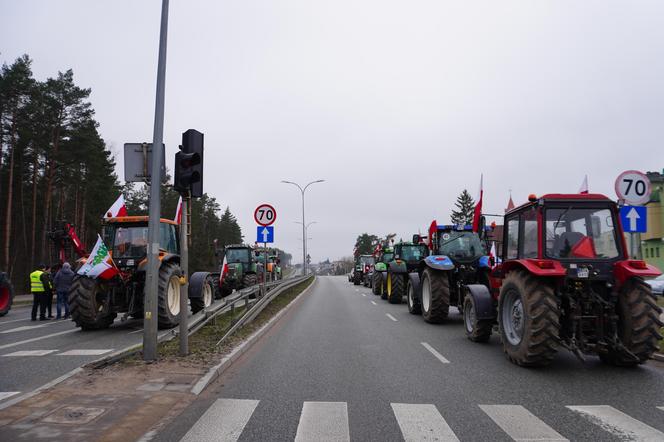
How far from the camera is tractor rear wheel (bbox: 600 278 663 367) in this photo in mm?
6566

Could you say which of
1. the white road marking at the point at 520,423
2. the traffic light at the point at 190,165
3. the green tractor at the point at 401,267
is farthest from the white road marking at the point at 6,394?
the green tractor at the point at 401,267

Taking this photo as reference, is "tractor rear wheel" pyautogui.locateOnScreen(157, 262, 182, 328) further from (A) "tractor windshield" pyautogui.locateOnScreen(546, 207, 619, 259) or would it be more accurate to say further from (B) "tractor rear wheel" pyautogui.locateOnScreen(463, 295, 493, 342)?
(A) "tractor windshield" pyautogui.locateOnScreen(546, 207, 619, 259)

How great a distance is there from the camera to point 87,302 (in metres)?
10.8

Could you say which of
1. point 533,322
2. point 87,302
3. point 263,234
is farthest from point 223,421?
point 263,234

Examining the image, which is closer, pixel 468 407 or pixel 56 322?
pixel 468 407

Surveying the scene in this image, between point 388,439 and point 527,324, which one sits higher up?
point 527,324

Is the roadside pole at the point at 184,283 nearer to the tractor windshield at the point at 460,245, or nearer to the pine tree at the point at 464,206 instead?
the tractor windshield at the point at 460,245

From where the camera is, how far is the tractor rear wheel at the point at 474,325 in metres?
9.04

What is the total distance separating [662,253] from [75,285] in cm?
4450

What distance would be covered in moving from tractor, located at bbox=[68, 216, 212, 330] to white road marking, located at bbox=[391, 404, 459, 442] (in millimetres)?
7410

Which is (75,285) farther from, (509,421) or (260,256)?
(260,256)

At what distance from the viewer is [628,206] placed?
350 inches

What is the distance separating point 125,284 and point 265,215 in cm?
502

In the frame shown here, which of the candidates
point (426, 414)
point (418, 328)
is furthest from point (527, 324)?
point (418, 328)
